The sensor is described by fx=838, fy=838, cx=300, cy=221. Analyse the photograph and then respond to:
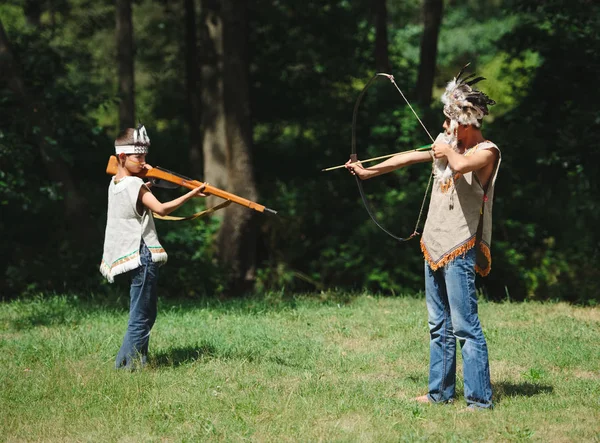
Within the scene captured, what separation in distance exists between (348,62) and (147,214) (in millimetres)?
10995

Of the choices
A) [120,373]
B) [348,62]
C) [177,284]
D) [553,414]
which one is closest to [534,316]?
[553,414]

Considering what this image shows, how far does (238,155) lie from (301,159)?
2.97 m

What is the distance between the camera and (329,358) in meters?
7.40

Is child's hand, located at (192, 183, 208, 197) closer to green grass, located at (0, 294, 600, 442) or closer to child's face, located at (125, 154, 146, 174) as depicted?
child's face, located at (125, 154, 146, 174)

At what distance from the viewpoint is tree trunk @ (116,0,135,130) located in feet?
49.3

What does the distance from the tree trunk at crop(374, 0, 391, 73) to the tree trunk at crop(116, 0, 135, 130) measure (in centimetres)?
466

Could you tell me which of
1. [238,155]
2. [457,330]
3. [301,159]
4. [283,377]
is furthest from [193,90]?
[457,330]

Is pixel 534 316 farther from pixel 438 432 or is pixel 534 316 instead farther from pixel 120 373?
pixel 120 373

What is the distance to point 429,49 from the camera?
15.6 metres

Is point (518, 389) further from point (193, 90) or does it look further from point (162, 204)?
point (193, 90)

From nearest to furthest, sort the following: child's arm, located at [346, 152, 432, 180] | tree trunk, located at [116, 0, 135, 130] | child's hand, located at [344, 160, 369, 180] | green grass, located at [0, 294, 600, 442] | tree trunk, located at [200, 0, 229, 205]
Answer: green grass, located at [0, 294, 600, 442] → child's arm, located at [346, 152, 432, 180] → child's hand, located at [344, 160, 369, 180] → tree trunk, located at [200, 0, 229, 205] → tree trunk, located at [116, 0, 135, 130]

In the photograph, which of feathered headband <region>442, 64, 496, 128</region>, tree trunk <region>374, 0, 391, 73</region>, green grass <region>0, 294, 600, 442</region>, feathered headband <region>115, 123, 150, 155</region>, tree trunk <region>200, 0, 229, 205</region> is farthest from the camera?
tree trunk <region>374, 0, 391, 73</region>

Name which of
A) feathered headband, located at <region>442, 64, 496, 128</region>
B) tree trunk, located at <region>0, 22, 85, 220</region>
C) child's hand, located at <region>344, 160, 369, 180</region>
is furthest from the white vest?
tree trunk, located at <region>0, 22, 85, 220</region>

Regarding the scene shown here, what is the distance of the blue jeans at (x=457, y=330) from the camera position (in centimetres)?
580
